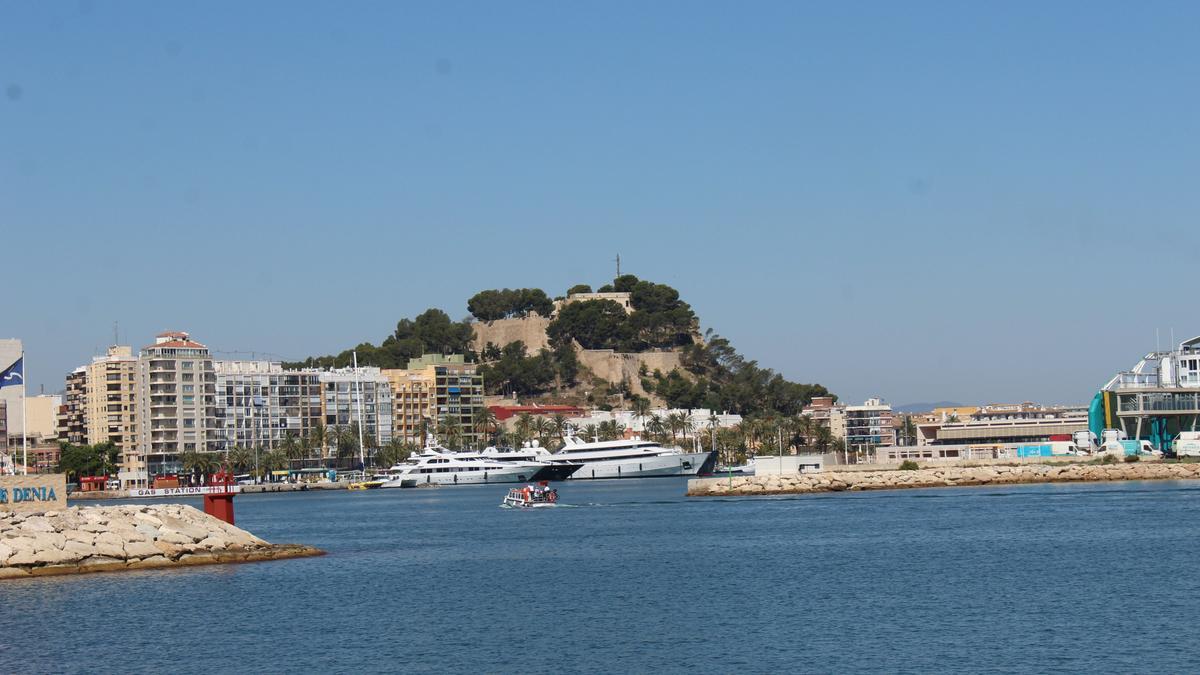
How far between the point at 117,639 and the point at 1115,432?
75326 mm

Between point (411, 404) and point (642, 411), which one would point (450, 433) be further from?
point (642, 411)

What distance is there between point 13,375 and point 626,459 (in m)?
83.5

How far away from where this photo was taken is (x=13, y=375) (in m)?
45.1

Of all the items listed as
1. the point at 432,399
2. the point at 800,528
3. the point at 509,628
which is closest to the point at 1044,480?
the point at 800,528

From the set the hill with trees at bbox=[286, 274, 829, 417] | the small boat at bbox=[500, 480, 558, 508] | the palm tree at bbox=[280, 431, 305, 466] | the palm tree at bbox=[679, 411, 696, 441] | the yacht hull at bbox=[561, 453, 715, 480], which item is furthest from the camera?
the hill with trees at bbox=[286, 274, 829, 417]

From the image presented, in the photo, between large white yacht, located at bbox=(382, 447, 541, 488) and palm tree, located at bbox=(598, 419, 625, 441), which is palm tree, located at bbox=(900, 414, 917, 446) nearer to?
palm tree, located at bbox=(598, 419, 625, 441)

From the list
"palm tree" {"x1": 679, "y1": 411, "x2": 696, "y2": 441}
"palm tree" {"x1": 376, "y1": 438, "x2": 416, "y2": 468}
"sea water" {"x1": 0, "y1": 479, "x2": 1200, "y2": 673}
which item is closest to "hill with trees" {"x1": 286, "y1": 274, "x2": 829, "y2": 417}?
"palm tree" {"x1": 679, "y1": 411, "x2": 696, "y2": 441}

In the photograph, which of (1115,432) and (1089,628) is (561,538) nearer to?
(1089,628)

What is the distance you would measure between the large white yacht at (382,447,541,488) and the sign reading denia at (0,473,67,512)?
8056 cm

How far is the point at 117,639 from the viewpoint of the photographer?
103ft

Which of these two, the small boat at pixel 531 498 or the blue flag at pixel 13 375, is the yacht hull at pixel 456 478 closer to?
the small boat at pixel 531 498

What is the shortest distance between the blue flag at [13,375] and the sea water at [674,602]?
6.71 meters

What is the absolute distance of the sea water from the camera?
28125 mm

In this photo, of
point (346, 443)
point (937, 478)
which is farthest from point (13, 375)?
point (346, 443)
